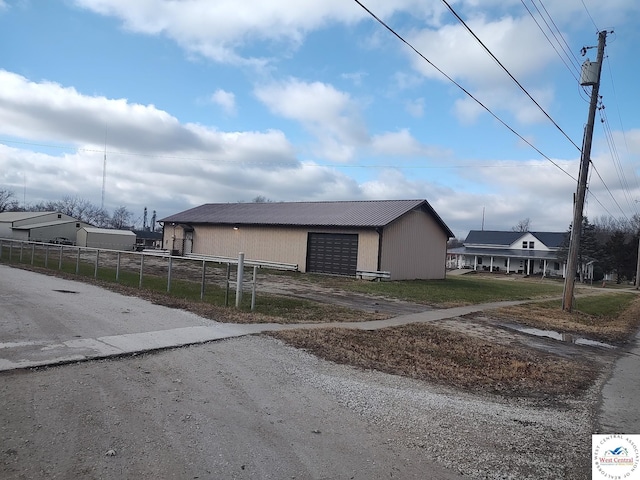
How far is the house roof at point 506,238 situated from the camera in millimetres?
66562

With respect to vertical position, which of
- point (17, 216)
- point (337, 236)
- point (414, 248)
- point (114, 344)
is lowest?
point (114, 344)

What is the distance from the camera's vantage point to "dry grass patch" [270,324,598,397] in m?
7.17

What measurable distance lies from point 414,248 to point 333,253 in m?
5.43

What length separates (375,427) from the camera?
4.90m

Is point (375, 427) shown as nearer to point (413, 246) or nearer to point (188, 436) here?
point (188, 436)

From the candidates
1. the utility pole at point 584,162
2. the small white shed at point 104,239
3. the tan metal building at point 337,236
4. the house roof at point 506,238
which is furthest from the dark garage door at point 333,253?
the house roof at point 506,238

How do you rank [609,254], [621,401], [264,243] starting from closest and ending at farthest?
[621,401], [264,243], [609,254]

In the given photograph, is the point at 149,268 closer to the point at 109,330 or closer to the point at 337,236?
the point at 337,236

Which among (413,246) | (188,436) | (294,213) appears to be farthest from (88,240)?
(188,436)

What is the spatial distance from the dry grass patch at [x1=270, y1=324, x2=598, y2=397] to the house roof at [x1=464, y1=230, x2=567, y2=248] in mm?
62191

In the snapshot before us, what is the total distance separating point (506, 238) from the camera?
71.4 meters

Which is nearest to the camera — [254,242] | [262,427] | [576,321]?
[262,427]

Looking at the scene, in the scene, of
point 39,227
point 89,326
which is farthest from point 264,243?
point 39,227

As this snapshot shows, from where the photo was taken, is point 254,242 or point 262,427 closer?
point 262,427
